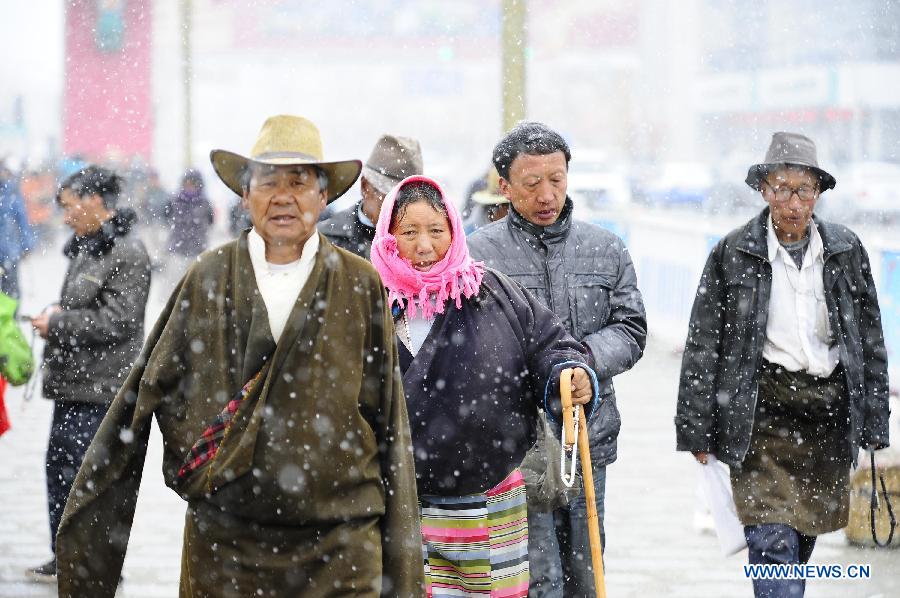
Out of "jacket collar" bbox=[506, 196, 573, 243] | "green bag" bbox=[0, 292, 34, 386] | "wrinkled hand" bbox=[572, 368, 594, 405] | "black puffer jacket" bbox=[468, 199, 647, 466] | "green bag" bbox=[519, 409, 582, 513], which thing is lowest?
"green bag" bbox=[519, 409, 582, 513]

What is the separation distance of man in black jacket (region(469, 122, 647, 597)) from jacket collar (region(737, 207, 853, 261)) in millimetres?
592

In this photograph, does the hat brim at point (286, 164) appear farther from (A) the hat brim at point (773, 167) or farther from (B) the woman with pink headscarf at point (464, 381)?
(A) the hat brim at point (773, 167)

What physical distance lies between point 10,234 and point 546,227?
9.22 meters

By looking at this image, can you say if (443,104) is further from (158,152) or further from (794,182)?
(794,182)

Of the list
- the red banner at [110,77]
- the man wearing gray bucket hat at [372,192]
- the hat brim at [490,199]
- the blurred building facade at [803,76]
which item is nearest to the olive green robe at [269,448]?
the man wearing gray bucket hat at [372,192]

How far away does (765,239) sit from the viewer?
533 centimetres

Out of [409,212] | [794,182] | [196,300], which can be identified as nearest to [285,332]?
[196,300]

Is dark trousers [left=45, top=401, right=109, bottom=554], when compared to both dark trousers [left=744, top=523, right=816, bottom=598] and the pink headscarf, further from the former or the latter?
dark trousers [left=744, top=523, right=816, bottom=598]

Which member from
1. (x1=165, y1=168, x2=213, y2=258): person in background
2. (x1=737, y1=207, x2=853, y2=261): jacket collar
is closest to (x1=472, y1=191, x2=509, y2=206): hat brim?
(x1=737, y1=207, x2=853, y2=261): jacket collar

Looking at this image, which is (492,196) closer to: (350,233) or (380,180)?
(380,180)

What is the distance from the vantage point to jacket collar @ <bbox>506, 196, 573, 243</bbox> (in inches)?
194

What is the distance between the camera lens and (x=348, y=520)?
340cm

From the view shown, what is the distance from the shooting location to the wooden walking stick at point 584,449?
4045 millimetres

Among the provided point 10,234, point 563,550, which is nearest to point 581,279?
point 563,550
